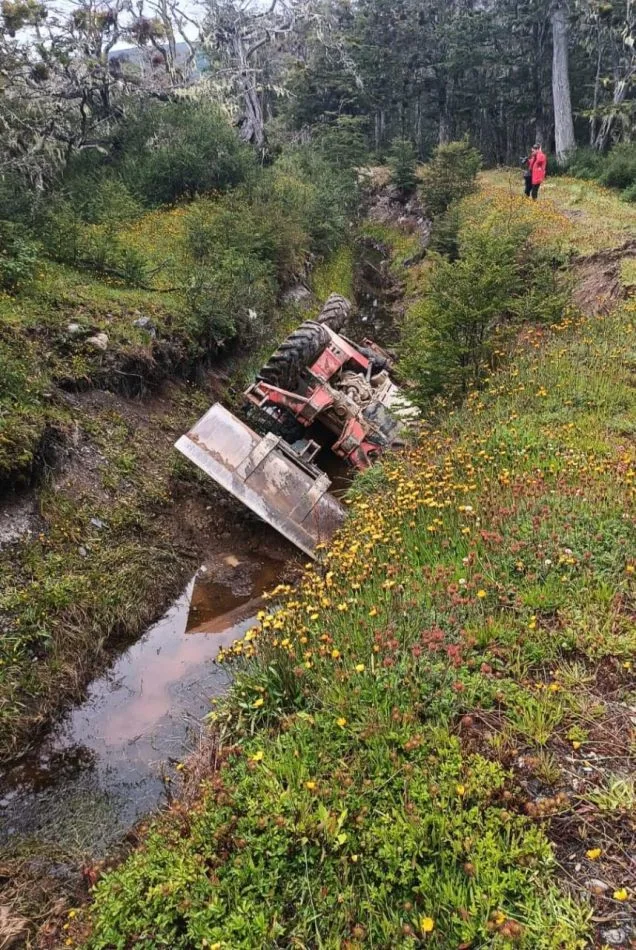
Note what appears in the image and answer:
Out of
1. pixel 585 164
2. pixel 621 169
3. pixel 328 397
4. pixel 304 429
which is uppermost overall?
pixel 585 164

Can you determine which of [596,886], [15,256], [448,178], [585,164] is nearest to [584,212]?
[448,178]

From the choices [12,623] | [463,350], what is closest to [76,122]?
[463,350]

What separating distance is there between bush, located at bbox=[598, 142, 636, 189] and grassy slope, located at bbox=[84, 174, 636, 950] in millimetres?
19752

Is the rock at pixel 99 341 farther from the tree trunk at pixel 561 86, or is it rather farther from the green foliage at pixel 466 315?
the tree trunk at pixel 561 86

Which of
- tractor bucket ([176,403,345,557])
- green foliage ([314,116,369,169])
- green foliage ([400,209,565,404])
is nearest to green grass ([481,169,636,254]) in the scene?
green foliage ([400,209,565,404])

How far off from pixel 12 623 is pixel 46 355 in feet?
15.8

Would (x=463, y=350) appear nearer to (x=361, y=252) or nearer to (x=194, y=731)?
(x=194, y=731)

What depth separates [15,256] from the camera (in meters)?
10.2

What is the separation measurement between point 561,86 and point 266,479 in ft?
94.1

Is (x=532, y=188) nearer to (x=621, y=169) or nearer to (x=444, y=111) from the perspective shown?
(x=621, y=169)

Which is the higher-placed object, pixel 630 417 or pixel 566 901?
pixel 630 417

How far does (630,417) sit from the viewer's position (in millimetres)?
6418

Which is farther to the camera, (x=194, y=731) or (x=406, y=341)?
(x=406, y=341)

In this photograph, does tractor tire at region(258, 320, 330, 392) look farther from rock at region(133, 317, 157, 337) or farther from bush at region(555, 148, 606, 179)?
bush at region(555, 148, 606, 179)
